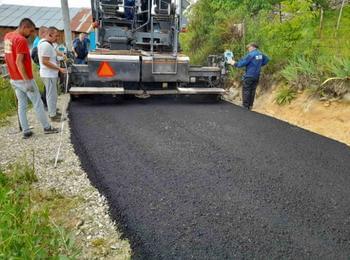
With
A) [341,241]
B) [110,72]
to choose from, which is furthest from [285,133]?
[110,72]

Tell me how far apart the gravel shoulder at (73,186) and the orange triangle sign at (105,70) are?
5.98ft

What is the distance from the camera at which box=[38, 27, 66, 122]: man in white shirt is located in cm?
602

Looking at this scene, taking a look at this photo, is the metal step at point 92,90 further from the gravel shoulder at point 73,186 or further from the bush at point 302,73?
the bush at point 302,73

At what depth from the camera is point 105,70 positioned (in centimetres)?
745

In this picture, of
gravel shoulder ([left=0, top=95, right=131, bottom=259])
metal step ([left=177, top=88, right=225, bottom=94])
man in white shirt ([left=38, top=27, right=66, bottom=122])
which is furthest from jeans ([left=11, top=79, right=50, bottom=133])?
metal step ([left=177, top=88, right=225, bottom=94])

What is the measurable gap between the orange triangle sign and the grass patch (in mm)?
3474

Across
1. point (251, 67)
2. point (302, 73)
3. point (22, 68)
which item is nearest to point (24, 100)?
point (22, 68)

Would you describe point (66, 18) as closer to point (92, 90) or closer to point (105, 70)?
point (105, 70)

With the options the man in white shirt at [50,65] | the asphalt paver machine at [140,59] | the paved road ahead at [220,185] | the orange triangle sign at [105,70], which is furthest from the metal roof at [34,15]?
the paved road ahead at [220,185]

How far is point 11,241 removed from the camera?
2.15 metres

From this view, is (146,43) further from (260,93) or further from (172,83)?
(260,93)

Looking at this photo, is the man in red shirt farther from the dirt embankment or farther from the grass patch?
the grass patch

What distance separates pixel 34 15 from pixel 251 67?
27.8 meters

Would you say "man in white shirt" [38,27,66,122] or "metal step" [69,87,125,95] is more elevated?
"man in white shirt" [38,27,66,122]
